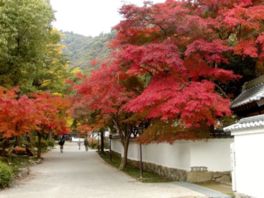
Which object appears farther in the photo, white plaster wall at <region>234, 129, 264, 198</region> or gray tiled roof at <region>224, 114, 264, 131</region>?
white plaster wall at <region>234, 129, 264, 198</region>

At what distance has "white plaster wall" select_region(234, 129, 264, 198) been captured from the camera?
1245cm

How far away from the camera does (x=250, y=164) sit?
13.2 meters

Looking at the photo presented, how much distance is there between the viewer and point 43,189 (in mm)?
18891

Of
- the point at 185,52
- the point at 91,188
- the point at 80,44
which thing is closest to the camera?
the point at 91,188

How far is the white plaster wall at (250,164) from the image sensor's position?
12.4 m

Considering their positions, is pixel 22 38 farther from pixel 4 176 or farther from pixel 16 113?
pixel 4 176

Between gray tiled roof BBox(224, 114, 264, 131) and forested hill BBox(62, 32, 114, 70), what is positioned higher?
forested hill BBox(62, 32, 114, 70)

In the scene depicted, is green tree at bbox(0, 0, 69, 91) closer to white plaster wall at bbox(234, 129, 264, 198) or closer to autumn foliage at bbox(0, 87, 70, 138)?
autumn foliage at bbox(0, 87, 70, 138)

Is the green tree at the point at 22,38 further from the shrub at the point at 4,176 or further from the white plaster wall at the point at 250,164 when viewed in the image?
the white plaster wall at the point at 250,164

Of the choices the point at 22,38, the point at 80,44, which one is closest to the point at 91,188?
the point at 22,38

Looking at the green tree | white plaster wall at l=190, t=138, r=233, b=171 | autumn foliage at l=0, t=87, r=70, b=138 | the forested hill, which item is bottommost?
white plaster wall at l=190, t=138, r=233, b=171

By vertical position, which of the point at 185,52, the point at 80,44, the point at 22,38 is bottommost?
the point at 185,52

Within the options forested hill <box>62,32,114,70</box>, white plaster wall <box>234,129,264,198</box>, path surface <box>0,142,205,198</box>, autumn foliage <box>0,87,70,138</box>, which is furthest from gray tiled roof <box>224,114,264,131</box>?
forested hill <box>62,32,114,70</box>

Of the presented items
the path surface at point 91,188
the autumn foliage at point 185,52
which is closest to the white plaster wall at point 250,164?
the path surface at point 91,188
